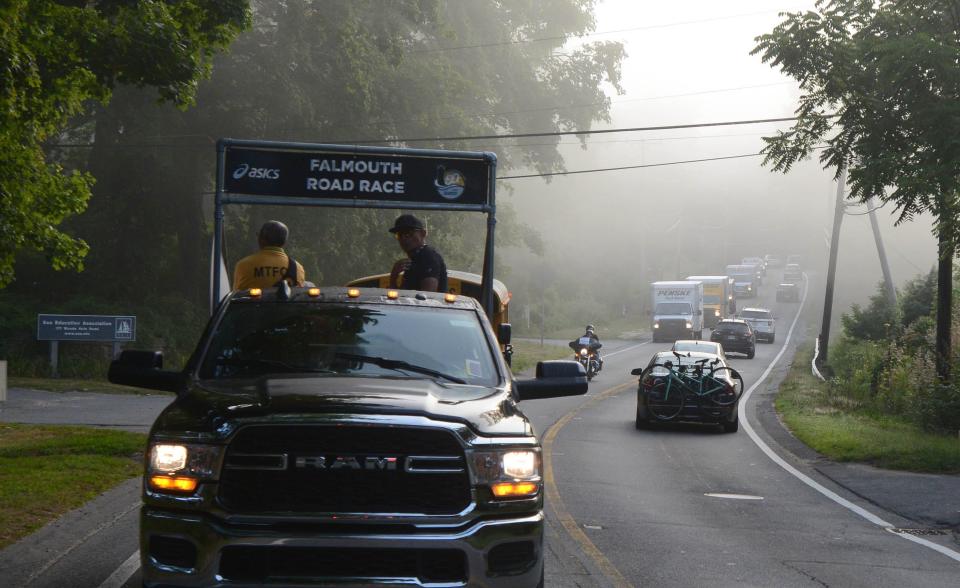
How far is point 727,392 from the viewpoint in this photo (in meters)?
20.3

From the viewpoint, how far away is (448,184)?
1026cm

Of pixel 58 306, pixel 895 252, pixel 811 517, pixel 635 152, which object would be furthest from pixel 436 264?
pixel 635 152

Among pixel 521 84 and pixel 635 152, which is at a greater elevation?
pixel 635 152

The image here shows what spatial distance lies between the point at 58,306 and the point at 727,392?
19511mm

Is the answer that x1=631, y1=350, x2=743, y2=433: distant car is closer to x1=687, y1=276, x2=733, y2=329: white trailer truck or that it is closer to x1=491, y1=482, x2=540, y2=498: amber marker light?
x1=491, y1=482, x2=540, y2=498: amber marker light

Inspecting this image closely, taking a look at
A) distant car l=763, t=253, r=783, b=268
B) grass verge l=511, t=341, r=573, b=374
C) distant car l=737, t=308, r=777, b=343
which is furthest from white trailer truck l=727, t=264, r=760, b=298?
grass verge l=511, t=341, r=573, b=374

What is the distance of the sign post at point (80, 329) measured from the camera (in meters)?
27.2

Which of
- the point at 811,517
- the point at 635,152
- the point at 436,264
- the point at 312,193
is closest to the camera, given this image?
the point at 436,264

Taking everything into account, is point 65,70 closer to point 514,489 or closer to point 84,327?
point 514,489

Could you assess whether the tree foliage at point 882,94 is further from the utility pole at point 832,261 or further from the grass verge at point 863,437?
the utility pole at point 832,261

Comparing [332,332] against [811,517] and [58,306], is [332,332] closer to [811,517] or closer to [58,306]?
[811,517]

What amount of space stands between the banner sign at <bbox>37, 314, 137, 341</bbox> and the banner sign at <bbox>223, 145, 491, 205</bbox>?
732 inches

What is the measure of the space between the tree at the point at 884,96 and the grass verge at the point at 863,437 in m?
3.13

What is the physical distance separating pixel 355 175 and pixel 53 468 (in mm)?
4627
